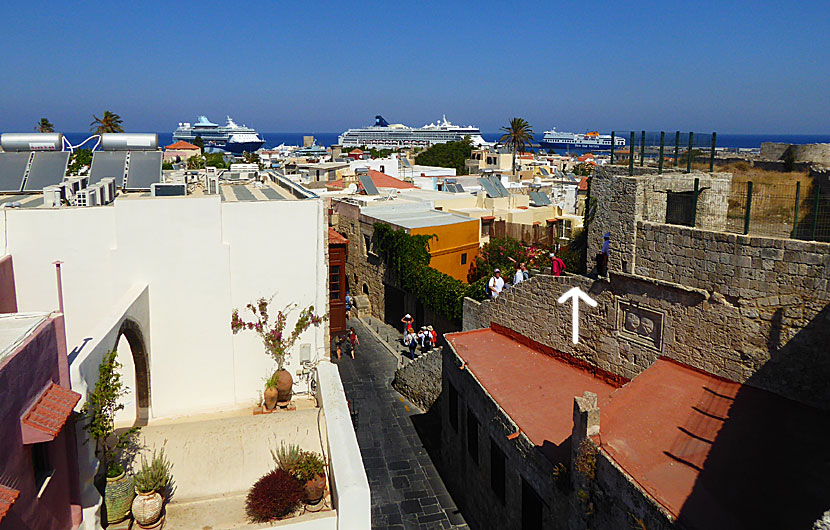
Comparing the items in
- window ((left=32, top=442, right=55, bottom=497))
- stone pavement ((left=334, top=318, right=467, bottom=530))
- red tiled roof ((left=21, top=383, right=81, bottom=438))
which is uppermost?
red tiled roof ((left=21, top=383, right=81, bottom=438))

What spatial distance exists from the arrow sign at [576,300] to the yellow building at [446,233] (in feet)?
36.1

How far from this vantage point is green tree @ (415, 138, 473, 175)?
91.1 metres

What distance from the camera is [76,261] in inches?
442

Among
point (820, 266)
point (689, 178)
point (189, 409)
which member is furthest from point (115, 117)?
point (820, 266)

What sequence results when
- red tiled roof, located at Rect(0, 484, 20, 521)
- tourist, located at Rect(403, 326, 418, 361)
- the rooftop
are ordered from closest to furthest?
red tiled roof, located at Rect(0, 484, 20, 521)
the rooftop
tourist, located at Rect(403, 326, 418, 361)

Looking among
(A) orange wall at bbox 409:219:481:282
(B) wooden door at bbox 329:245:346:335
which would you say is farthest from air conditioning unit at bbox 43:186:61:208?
(A) orange wall at bbox 409:219:481:282

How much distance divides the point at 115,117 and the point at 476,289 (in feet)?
154

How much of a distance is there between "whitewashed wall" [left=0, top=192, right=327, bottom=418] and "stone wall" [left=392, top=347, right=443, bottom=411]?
630 cm

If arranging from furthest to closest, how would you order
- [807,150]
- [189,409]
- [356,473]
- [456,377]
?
1. [807,150]
2. [456,377]
3. [189,409]
4. [356,473]

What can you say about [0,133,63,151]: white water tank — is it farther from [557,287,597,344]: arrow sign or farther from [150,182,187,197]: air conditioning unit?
[557,287,597,344]: arrow sign

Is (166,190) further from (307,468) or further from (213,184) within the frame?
(307,468)

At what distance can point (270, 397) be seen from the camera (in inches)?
465

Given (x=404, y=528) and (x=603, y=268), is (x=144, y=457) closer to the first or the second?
(x=404, y=528)

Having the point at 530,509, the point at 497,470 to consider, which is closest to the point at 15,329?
the point at 530,509
